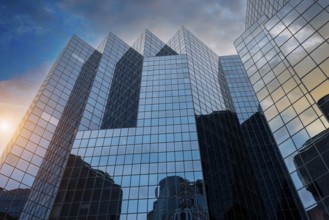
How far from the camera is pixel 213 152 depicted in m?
52.9

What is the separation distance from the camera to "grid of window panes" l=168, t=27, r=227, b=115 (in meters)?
65.5

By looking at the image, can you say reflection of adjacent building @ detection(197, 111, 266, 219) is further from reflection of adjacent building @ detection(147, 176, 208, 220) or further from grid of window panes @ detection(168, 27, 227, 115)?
grid of window panes @ detection(168, 27, 227, 115)

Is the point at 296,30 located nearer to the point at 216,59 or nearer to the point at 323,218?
the point at 323,218

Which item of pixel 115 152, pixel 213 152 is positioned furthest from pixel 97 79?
pixel 213 152

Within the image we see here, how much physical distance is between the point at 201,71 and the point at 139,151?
111 feet

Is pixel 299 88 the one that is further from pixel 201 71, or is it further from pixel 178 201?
A: pixel 201 71

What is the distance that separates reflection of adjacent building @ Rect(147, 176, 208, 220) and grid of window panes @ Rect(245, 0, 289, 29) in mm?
31180

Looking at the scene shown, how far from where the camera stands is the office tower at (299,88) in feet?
83.9

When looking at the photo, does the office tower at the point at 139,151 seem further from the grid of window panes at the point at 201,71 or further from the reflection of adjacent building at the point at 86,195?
the grid of window panes at the point at 201,71

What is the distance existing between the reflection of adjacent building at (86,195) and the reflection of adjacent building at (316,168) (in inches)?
1107

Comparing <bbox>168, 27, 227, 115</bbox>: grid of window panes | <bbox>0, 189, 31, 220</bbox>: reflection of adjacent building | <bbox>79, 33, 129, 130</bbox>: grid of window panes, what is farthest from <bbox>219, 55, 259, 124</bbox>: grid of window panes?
<bbox>0, 189, 31, 220</bbox>: reflection of adjacent building

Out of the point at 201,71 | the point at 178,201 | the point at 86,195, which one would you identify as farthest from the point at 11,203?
the point at 201,71

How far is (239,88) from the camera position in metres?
85.0

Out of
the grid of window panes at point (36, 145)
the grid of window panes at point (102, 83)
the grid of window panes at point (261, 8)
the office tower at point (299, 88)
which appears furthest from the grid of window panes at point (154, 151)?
the grid of window panes at point (261, 8)
